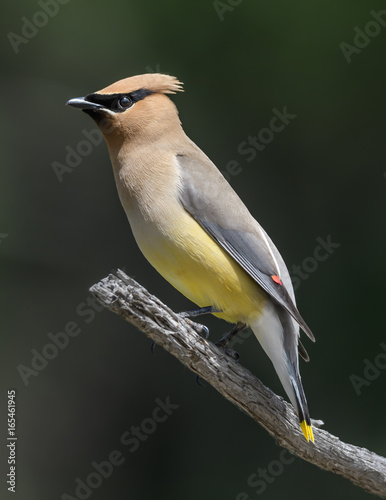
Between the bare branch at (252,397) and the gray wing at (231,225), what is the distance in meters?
0.38

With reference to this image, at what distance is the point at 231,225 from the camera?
4316 mm

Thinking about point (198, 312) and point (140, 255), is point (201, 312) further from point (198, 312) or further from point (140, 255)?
point (140, 255)

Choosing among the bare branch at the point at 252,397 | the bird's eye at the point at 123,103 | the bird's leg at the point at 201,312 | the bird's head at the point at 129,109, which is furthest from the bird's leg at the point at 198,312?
the bird's eye at the point at 123,103

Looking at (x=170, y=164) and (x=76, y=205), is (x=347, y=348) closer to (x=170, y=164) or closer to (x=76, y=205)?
(x=76, y=205)

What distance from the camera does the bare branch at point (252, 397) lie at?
149 inches

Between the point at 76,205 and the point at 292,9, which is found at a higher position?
the point at 292,9

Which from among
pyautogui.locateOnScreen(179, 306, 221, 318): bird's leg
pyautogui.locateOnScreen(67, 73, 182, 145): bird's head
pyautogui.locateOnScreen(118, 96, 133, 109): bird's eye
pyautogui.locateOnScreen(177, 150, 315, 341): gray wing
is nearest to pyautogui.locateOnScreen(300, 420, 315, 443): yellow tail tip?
pyautogui.locateOnScreen(177, 150, 315, 341): gray wing

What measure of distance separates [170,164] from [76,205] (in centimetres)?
339

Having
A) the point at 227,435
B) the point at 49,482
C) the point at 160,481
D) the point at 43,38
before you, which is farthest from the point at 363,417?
the point at 43,38

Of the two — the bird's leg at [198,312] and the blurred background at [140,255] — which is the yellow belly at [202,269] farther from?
the blurred background at [140,255]

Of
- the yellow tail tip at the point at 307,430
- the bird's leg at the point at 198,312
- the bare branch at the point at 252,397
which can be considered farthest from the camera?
the bird's leg at the point at 198,312

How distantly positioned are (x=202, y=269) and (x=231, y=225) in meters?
0.31

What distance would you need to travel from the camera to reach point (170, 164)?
4.38m

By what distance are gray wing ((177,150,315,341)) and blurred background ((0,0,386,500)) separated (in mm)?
2332
